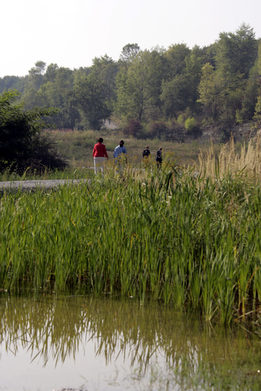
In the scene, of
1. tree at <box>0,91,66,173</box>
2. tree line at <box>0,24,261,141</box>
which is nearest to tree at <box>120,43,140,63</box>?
tree line at <box>0,24,261,141</box>

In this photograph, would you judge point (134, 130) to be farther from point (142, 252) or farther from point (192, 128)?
point (142, 252)

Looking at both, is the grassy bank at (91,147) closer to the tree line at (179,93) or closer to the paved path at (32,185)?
the tree line at (179,93)

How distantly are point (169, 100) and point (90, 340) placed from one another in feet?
269

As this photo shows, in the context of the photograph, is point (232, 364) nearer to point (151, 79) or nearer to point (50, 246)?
point (50, 246)

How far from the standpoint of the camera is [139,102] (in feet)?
294

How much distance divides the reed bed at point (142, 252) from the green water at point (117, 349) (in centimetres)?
32

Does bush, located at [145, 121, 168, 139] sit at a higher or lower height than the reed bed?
higher

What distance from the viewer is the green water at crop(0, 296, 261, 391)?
3.31 m

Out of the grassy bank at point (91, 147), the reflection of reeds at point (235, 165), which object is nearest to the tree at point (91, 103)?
the grassy bank at point (91, 147)

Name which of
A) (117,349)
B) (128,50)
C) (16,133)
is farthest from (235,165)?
(128,50)

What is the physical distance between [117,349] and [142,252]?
1.59 metres

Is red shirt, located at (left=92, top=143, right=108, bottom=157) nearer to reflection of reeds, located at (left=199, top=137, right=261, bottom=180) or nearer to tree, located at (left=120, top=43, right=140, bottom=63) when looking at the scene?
reflection of reeds, located at (left=199, top=137, right=261, bottom=180)

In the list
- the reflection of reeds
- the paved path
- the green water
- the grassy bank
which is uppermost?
the grassy bank

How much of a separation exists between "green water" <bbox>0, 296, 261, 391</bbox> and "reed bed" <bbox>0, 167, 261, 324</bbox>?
32 cm
